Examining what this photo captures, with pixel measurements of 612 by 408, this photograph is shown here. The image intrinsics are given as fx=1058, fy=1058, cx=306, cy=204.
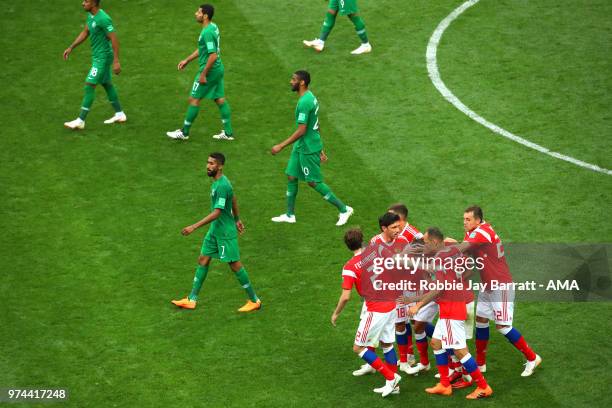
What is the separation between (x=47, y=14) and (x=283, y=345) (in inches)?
474

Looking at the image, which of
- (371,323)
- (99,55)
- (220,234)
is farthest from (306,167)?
(99,55)

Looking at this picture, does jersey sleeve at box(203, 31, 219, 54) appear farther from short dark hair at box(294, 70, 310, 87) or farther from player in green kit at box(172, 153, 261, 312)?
player in green kit at box(172, 153, 261, 312)

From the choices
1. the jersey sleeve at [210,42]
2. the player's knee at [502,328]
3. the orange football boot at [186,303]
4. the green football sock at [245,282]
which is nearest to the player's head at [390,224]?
the player's knee at [502,328]

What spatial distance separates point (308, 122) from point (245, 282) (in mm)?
2976

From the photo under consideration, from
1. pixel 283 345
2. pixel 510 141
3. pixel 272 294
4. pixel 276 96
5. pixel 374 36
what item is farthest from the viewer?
pixel 374 36

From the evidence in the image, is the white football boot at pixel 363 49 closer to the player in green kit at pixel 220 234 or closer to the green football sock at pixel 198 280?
the player in green kit at pixel 220 234

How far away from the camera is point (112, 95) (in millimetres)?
18906

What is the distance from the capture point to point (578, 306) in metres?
14.4

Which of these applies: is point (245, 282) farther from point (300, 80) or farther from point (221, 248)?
point (300, 80)

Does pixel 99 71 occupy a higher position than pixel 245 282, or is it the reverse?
pixel 99 71

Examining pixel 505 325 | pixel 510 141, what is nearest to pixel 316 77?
pixel 510 141

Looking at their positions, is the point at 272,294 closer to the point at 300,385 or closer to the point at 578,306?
the point at 300,385

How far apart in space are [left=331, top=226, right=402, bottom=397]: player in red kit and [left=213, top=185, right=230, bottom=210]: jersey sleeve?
2.05 meters

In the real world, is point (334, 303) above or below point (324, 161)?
below
